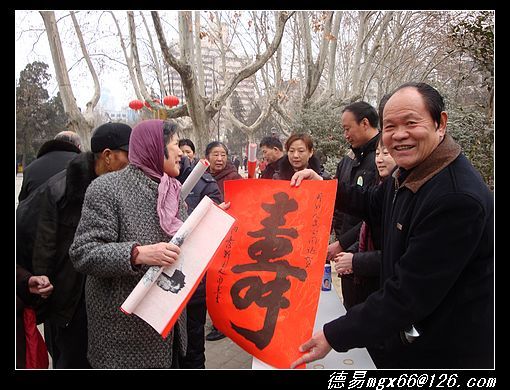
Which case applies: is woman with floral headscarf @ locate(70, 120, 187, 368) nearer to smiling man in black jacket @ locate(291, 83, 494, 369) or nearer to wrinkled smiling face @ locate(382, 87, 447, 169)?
smiling man in black jacket @ locate(291, 83, 494, 369)

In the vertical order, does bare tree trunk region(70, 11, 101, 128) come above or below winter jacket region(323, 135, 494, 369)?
above

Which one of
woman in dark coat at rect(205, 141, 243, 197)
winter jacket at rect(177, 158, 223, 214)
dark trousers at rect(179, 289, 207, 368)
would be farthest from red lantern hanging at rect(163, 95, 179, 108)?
dark trousers at rect(179, 289, 207, 368)

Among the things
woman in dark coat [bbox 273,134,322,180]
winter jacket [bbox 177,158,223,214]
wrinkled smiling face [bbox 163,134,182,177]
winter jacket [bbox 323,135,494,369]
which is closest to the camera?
winter jacket [bbox 323,135,494,369]

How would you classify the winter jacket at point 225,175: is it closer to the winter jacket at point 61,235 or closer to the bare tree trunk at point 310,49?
the winter jacket at point 61,235

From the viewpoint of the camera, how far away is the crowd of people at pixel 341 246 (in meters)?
1.40

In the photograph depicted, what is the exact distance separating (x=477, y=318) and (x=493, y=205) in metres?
0.42

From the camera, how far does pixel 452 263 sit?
1361mm

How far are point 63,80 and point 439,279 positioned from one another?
7.51m

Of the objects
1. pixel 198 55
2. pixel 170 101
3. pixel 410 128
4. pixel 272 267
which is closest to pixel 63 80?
pixel 170 101

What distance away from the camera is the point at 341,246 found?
2.77 meters

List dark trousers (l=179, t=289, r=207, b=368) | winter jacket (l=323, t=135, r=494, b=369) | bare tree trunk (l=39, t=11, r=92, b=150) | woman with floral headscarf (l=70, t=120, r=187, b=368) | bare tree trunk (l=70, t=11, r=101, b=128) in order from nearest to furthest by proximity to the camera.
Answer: winter jacket (l=323, t=135, r=494, b=369)
woman with floral headscarf (l=70, t=120, r=187, b=368)
dark trousers (l=179, t=289, r=207, b=368)
bare tree trunk (l=39, t=11, r=92, b=150)
bare tree trunk (l=70, t=11, r=101, b=128)

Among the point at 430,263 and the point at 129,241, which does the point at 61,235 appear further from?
the point at 430,263

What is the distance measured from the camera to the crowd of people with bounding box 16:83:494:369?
4.60 ft

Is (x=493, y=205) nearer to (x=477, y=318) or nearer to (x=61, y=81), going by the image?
(x=477, y=318)
